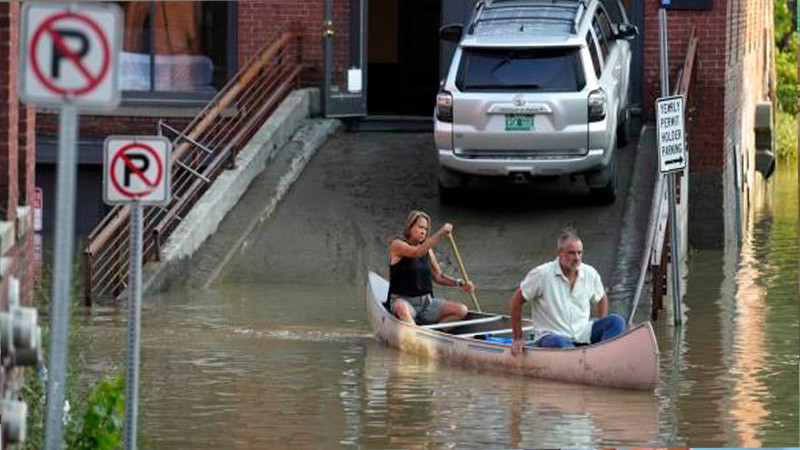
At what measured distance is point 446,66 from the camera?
31109 mm

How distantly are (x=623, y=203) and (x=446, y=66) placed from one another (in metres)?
5.09

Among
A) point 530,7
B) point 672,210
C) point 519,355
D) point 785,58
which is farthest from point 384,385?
point 785,58

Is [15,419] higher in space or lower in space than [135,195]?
lower

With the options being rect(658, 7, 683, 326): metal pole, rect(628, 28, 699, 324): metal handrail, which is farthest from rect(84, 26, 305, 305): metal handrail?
rect(658, 7, 683, 326): metal pole

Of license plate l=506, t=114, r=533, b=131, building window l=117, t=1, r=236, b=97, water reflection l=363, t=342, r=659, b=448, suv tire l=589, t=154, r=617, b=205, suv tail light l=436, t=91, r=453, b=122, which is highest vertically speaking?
building window l=117, t=1, r=236, b=97

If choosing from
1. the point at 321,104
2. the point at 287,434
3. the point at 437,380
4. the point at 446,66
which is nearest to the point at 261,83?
the point at 321,104

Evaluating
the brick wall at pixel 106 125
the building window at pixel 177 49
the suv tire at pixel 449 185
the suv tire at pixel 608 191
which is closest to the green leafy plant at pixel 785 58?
the building window at pixel 177 49

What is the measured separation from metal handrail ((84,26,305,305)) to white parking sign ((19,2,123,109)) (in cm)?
1298

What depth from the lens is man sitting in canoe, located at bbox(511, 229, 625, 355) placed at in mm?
18375

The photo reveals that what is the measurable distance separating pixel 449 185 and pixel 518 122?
172 cm

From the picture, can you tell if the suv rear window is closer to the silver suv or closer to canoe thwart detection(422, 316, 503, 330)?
the silver suv

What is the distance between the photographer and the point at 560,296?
60.8ft

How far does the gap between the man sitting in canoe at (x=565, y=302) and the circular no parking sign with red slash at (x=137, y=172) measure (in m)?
4.97

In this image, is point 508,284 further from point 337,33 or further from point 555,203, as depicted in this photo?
point 337,33
